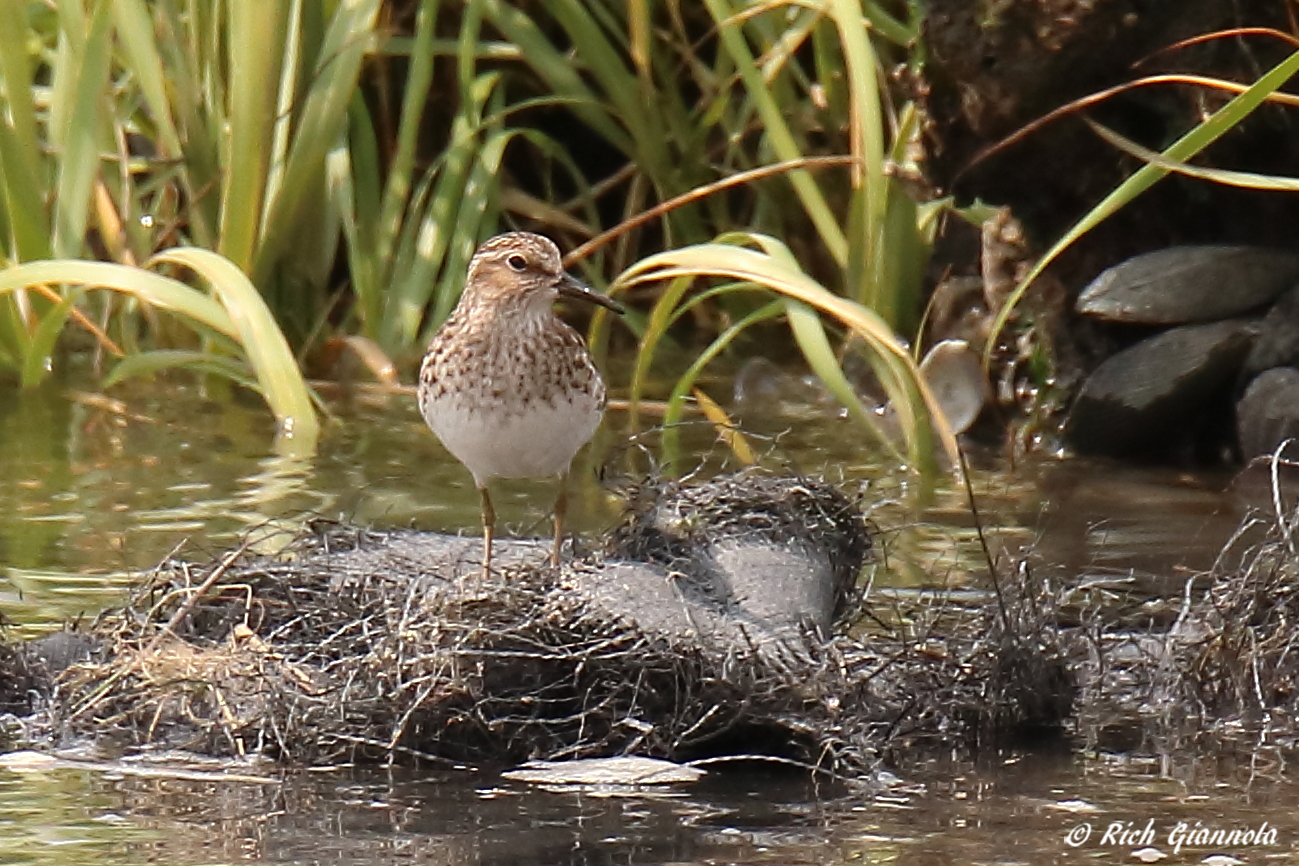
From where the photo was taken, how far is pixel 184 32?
1001cm

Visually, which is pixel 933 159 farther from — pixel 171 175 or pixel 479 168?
pixel 171 175

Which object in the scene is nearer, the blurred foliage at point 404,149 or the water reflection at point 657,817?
the water reflection at point 657,817

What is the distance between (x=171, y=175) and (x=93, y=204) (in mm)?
434

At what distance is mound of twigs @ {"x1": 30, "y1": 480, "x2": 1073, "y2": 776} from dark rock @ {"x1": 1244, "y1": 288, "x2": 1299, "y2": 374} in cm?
348

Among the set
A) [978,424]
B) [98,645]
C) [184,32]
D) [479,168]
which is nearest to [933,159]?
[978,424]

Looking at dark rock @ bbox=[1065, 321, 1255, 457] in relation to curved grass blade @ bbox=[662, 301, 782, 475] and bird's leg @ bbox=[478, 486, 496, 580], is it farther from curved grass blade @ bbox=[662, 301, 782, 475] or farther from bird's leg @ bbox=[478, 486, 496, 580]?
bird's leg @ bbox=[478, 486, 496, 580]

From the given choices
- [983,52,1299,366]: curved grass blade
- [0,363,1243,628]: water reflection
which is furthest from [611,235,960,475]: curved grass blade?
[983,52,1299,366]: curved grass blade

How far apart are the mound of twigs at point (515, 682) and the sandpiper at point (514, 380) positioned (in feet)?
1.75

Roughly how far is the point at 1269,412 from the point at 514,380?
362cm

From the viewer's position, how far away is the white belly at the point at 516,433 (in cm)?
600

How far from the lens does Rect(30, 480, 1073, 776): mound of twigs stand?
16.7ft

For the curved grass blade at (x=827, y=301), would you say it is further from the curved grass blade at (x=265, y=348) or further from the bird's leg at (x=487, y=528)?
the bird's leg at (x=487, y=528)

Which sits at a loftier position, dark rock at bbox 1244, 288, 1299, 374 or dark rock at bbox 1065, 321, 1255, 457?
dark rock at bbox 1244, 288, 1299, 374

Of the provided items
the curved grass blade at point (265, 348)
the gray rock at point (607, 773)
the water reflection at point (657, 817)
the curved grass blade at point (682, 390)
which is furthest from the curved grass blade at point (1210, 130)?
the gray rock at point (607, 773)
